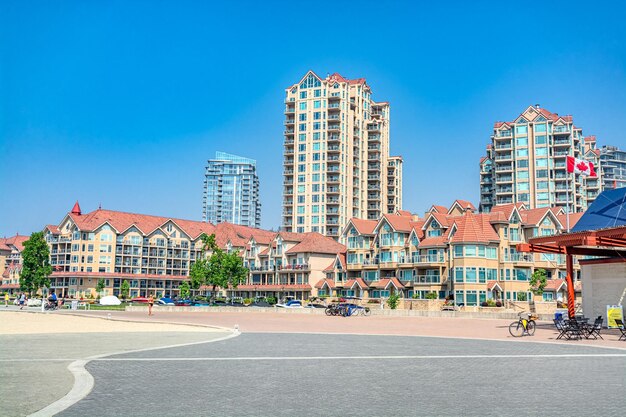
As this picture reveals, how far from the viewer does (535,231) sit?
80.1 meters

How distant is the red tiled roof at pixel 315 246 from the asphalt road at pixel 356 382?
74461 mm

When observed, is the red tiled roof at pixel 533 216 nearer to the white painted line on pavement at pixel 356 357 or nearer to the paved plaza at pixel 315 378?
the paved plaza at pixel 315 378

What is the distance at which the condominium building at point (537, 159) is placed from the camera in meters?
119

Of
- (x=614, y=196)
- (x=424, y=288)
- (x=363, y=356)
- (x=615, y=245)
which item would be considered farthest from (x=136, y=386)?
(x=424, y=288)

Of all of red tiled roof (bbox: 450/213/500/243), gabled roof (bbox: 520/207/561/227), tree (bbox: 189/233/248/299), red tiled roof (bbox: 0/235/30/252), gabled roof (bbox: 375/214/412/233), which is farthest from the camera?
red tiled roof (bbox: 0/235/30/252)

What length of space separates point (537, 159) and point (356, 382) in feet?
380

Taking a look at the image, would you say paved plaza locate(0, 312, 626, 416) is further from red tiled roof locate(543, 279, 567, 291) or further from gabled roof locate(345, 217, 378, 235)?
gabled roof locate(345, 217, 378, 235)

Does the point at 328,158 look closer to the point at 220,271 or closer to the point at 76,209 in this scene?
the point at 220,271

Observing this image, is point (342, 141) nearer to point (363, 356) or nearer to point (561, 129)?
point (561, 129)

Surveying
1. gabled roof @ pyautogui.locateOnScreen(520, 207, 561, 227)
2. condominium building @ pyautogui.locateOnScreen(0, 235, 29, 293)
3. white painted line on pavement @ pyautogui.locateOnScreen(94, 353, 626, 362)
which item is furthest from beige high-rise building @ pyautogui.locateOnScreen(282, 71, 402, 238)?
white painted line on pavement @ pyautogui.locateOnScreen(94, 353, 626, 362)

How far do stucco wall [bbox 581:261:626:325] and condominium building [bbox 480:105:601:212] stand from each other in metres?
83.3

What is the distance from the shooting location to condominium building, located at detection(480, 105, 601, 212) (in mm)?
119250

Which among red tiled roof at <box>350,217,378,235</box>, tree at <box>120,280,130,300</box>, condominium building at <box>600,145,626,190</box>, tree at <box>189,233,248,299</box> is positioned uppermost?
condominium building at <box>600,145,626,190</box>

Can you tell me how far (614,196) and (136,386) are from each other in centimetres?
4093
